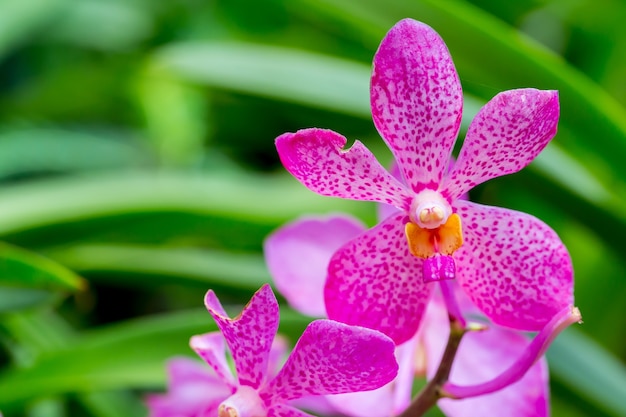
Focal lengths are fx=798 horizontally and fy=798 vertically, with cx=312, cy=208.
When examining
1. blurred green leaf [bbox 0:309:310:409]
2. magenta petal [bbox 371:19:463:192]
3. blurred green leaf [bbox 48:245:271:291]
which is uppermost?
magenta petal [bbox 371:19:463:192]

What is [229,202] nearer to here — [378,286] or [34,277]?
[34,277]

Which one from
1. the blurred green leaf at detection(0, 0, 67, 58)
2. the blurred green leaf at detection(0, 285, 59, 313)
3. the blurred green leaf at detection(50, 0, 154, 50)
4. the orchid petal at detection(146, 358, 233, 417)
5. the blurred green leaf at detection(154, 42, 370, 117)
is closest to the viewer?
the orchid petal at detection(146, 358, 233, 417)

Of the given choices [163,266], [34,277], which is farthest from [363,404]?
[163,266]

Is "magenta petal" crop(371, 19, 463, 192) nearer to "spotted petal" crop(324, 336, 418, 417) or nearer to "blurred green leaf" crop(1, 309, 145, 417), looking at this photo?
"spotted petal" crop(324, 336, 418, 417)

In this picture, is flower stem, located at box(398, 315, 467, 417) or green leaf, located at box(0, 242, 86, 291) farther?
green leaf, located at box(0, 242, 86, 291)

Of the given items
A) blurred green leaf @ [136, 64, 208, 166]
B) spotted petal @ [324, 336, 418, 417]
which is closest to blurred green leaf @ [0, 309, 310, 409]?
spotted petal @ [324, 336, 418, 417]

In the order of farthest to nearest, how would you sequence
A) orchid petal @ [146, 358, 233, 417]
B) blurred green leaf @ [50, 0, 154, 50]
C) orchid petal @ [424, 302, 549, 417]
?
blurred green leaf @ [50, 0, 154, 50], orchid petal @ [146, 358, 233, 417], orchid petal @ [424, 302, 549, 417]

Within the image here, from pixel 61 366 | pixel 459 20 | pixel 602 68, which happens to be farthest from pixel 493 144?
pixel 602 68

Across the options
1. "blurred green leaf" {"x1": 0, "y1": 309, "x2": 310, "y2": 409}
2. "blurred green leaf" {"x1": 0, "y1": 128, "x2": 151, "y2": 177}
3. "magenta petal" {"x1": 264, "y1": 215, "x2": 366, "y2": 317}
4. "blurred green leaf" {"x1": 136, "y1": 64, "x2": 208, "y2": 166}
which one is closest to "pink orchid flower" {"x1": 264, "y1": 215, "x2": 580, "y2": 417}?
"magenta petal" {"x1": 264, "y1": 215, "x2": 366, "y2": 317}

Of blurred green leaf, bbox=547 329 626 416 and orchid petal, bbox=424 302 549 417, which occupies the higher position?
orchid petal, bbox=424 302 549 417
